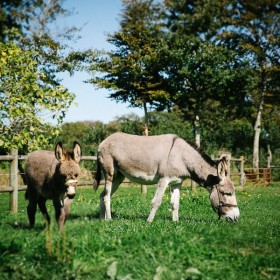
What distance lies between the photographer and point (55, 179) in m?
5.02

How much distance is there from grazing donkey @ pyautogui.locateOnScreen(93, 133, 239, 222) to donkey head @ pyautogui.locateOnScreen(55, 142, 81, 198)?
8.17 ft

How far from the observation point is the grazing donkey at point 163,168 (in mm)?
6957

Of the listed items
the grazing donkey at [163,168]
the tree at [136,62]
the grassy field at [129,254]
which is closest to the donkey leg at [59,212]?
the grassy field at [129,254]

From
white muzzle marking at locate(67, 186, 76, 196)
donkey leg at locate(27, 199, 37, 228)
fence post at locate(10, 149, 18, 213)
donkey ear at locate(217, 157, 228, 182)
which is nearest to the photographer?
white muzzle marking at locate(67, 186, 76, 196)

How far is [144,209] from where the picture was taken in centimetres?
890

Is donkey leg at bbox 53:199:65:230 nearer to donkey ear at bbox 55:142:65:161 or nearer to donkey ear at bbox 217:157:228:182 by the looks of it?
donkey ear at bbox 55:142:65:161

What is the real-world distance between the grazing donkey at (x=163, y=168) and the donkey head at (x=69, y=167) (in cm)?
249

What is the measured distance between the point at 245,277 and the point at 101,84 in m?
18.2

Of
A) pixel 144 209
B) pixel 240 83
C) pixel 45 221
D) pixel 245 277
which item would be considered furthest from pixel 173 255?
pixel 240 83

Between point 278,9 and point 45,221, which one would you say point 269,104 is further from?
point 45,221

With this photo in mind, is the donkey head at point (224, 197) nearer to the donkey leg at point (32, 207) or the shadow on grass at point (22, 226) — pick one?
the donkey leg at point (32, 207)

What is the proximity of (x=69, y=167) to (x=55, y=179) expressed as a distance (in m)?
0.30

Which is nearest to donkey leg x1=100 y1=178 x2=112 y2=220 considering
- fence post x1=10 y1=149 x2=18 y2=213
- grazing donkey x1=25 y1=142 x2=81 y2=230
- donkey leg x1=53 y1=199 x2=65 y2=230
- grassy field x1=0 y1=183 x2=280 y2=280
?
grazing donkey x1=25 y1=142 x2=81 y2=230

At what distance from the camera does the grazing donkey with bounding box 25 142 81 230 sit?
15.8 ft
